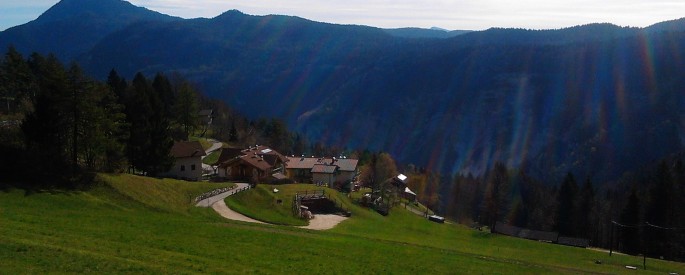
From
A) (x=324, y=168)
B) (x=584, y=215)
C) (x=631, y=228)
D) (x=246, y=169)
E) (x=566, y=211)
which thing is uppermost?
(x=324, y=168)

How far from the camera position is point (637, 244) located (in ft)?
207

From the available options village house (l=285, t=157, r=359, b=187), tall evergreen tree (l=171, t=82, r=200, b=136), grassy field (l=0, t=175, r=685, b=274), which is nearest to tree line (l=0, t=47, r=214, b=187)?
grassy field (l=0, t=175, r=685, b=274)

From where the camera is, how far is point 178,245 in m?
26.1

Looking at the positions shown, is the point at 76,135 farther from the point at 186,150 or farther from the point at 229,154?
the point at 229,154

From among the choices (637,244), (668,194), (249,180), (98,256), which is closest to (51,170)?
(98,256)

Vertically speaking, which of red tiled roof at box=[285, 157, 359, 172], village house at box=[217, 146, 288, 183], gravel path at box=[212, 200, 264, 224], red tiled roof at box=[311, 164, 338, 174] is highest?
red tiled roof at box=[285, 157, 359, 172]

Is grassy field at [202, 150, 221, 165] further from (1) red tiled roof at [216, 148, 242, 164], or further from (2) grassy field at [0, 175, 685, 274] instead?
(2) grassy field at [0, 175, 685, 274]

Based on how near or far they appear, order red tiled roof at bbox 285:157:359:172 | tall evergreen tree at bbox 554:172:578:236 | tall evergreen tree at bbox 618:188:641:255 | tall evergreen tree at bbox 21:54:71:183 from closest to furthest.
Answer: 1. tall evergreen tree at bbox 21:54:71:183
2. tall evergreen tree at bbox 618:188:641:255
3. tall evergreen tree at bbox 554:172:578:236
4. red tiled roof at bbox 285:157:359:172

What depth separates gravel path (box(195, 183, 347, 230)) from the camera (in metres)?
44.4

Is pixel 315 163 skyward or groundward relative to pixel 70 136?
skyward

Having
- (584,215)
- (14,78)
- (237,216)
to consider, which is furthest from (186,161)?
(584,215)

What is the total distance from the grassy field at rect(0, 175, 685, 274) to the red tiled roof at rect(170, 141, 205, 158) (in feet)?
39.7

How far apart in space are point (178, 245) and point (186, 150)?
37743 millimetres

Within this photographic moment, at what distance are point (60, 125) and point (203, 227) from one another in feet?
55.4
